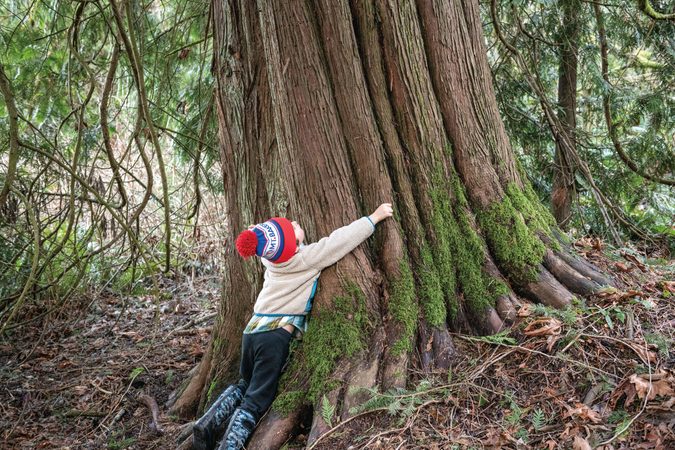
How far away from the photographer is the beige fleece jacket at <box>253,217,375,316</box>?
3312 mm

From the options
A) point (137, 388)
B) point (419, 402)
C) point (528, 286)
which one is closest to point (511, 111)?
point (528, 286)

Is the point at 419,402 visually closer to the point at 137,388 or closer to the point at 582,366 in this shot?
the point at 582,366

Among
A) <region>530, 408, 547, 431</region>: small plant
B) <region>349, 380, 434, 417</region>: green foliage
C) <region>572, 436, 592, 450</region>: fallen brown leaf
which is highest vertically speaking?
<region>349, 380, 434, 417</region>: green foliage

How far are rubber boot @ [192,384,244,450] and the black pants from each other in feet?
0.60

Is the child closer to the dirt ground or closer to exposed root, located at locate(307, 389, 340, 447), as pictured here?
exposed root, located at locate(307, 389, 340, 447)

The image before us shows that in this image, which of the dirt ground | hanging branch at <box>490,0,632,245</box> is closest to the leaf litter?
hanging branch at <box>490,0,632,245</box>

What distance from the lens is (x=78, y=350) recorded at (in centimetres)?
552

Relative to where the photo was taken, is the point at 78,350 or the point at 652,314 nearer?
the point at 652,314

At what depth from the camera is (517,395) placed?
2.92 m

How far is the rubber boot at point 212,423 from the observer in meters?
3.41

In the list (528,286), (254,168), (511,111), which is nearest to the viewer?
(528,286)

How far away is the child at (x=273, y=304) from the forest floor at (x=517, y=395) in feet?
1.78

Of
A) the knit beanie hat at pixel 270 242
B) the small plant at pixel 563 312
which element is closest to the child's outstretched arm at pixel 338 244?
the knit beanie hat at pixel 270 242

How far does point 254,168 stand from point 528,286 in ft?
6.44
